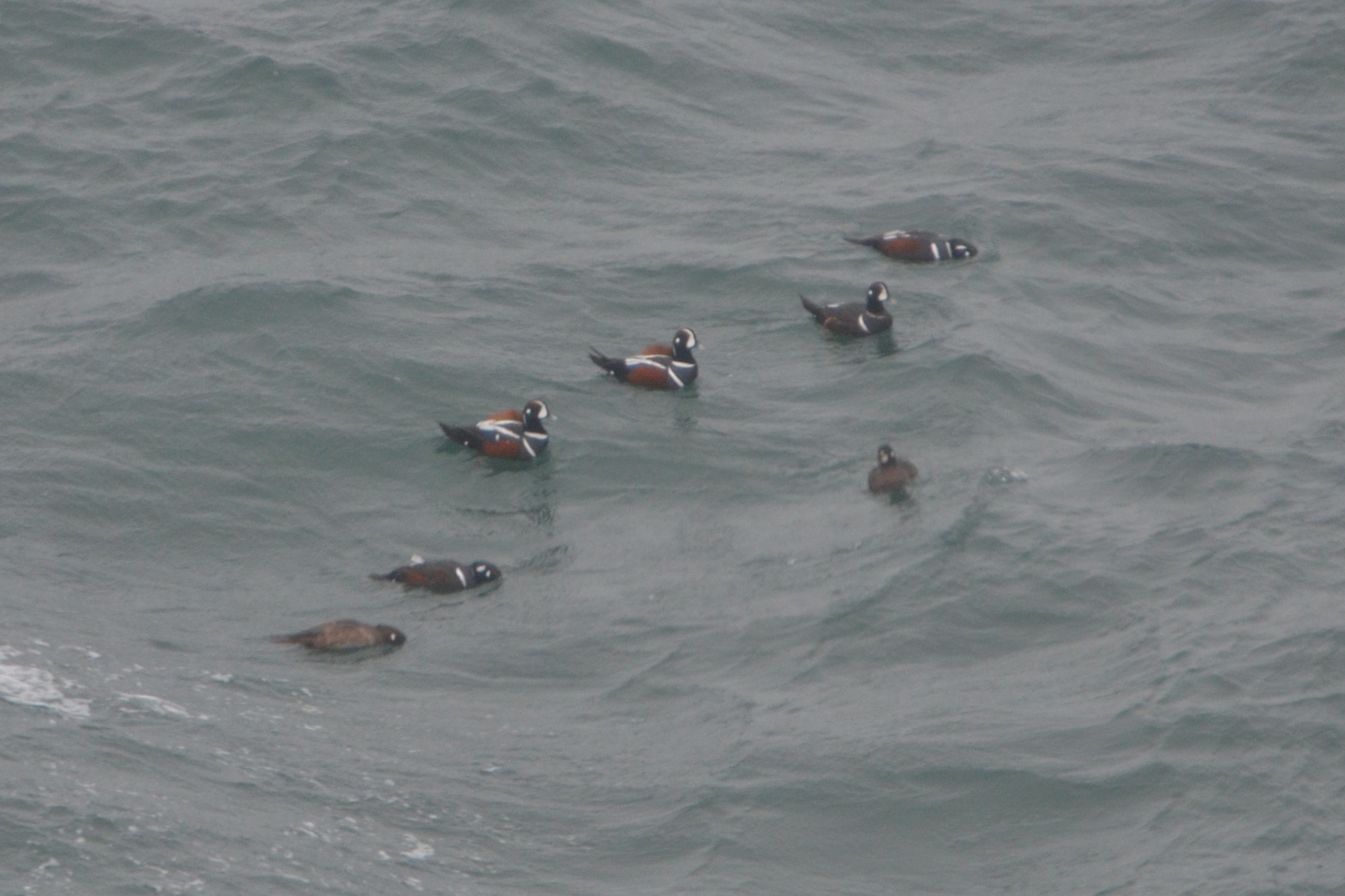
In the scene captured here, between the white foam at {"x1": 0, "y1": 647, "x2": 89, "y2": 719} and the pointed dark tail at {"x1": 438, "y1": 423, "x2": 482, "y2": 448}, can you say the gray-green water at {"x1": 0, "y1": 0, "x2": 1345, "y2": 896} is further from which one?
the pointed dark tail at {"x1": 438, "y1": 423, "x2": 482, "y2": 448}

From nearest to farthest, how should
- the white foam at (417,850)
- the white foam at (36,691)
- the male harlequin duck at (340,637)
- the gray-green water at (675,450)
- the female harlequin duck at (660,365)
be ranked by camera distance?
the white foam at (417,850), the gray-green water at (675,450), the white foam at (36,691), the male harlequin duck at (340,637), the female harlequin duck at (660,365)

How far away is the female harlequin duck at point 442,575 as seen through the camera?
17812 mm

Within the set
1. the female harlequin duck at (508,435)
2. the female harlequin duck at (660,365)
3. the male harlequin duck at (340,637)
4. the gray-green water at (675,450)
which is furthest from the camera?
the female harlequin duck at (660,365)

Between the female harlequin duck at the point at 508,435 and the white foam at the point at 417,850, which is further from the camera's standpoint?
the female harlequin duck at the point at 508,435

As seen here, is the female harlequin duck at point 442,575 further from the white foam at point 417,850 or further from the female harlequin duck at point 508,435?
the white foam at point 417,850

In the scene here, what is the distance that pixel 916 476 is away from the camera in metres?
19.8

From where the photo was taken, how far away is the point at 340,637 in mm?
16562

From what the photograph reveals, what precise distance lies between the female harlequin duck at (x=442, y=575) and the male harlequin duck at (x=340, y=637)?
114 centimetres

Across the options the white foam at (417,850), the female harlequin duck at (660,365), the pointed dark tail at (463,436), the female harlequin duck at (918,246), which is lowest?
the pointed dark tail at (463,436)

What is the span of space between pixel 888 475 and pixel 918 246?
22.5 feet

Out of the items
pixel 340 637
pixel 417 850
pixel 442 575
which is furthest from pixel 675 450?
pixel 417 850

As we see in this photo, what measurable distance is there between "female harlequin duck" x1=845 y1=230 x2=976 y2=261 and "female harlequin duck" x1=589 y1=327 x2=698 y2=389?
420 centimetres

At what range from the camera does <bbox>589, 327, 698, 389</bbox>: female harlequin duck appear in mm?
22281

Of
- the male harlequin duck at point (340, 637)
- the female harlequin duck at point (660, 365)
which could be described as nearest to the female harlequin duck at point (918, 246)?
the female harlequin duck at point (660, 365)
